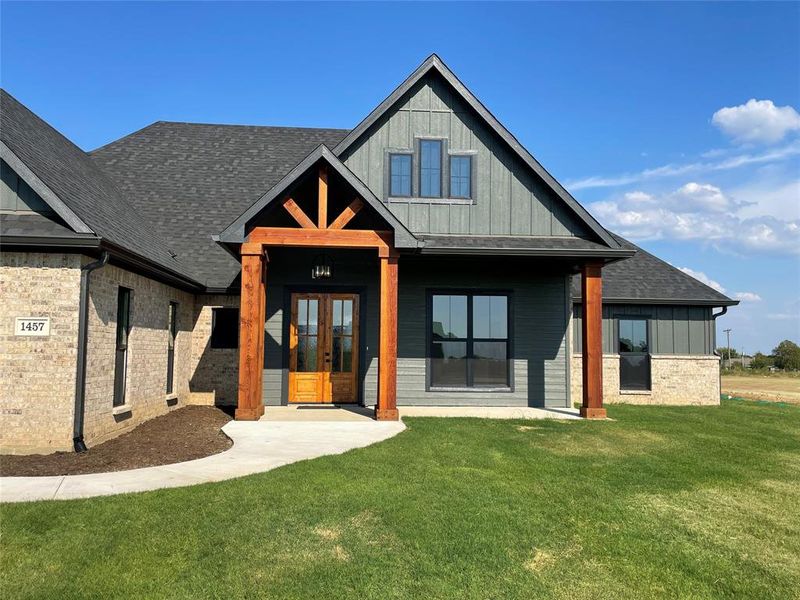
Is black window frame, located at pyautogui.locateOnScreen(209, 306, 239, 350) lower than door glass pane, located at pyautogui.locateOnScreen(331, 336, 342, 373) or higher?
higher

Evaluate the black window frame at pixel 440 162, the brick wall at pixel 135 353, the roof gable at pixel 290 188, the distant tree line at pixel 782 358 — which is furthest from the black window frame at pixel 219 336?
the distant tree line at pixel 782 358

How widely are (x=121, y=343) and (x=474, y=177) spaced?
842 cm

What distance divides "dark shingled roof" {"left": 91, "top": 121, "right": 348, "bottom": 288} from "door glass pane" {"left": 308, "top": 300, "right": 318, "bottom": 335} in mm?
2022

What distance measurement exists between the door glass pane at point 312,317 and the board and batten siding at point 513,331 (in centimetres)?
208

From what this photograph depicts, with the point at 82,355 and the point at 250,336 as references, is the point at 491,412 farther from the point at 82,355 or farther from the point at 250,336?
the point at 82,355

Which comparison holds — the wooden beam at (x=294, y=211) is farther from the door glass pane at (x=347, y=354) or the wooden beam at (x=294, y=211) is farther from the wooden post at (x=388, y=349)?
the door glass pane at (x=347, y=354)

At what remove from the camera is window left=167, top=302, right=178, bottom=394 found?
12.2 m

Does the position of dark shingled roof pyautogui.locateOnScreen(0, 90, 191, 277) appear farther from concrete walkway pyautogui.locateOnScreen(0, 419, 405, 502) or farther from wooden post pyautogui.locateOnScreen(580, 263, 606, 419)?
wooden post pyautogui.locateOnScreen(580, 263, 606, 419)

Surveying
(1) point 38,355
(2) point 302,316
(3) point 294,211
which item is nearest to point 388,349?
(3) point 294,211

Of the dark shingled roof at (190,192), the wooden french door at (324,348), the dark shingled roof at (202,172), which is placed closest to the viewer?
the dark shingled roof at (190,192)

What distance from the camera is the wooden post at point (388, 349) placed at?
35.3 feet

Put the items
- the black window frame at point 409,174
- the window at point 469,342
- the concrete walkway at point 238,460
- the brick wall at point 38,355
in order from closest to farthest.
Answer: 1. the concrete walkway at point 238,460
2. the brick wall at point 38,355
3. the black window frame at point 409,174
4. the window at point 469,342

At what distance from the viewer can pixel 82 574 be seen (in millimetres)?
3934

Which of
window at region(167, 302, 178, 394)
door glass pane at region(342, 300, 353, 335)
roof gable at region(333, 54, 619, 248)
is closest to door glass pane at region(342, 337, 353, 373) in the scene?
door glass pane at region(342, 300, 353, 335)
